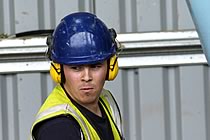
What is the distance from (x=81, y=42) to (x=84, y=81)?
147 millimetres

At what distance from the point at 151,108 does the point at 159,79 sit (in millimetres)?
203

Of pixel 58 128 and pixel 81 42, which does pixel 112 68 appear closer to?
pixel 81 42

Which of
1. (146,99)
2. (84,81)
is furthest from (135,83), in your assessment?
(84,81)

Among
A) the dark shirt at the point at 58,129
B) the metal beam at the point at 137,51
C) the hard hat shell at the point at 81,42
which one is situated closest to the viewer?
the dark shirt at the point at 58,129

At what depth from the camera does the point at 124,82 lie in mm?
4289

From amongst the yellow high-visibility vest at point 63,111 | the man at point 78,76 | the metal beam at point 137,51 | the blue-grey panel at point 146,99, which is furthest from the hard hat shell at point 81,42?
the blue-grey panel at point 146,99

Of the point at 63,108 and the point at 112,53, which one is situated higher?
the point at 112,53

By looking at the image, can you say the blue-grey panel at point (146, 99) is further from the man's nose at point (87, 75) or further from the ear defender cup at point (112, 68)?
the man's nose at point (87, 75)

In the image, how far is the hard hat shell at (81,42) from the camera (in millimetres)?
2367

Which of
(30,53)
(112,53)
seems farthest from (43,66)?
(112,53)

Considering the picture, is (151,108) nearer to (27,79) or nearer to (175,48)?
(175,48)

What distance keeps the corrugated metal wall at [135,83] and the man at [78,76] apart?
1.76 metres

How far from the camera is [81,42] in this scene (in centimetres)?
237

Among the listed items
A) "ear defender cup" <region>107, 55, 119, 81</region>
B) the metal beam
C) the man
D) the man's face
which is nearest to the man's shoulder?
the man
